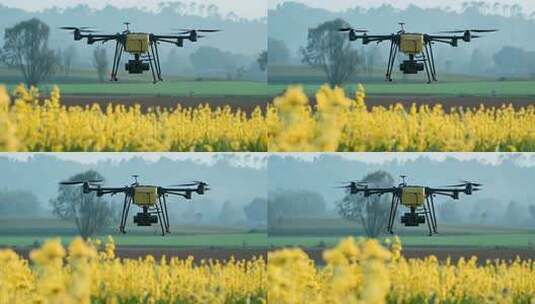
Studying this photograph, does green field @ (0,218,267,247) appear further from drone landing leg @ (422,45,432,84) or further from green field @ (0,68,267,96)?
drone landing leg @ (422,45,432,84)

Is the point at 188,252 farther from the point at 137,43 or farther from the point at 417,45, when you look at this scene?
the point at 417,45

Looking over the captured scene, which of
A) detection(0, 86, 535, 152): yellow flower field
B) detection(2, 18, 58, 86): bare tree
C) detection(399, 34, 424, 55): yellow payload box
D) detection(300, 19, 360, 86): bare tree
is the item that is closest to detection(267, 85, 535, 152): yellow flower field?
detection(0, 86, 535, 152): yellow flower field

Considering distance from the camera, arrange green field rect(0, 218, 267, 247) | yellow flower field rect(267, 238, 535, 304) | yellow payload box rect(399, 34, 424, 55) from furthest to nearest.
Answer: yellow payload box rect(399, 34, 424, 55), green field rect(0, 218, 267, 247), yellow flower field rect(267, 238, 535, 304)

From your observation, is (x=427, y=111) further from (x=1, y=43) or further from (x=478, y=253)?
(x=1, y=43)

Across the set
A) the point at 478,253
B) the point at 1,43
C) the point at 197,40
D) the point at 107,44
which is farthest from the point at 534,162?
the point at 1,43

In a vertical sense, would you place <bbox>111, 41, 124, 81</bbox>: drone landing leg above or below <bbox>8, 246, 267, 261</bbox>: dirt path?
above

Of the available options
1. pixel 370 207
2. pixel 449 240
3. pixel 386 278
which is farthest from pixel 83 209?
pixel 449 240
